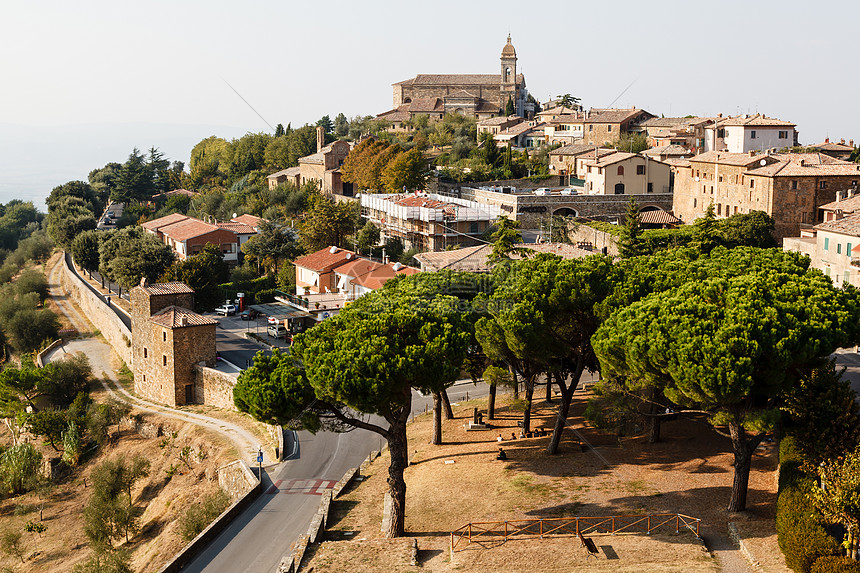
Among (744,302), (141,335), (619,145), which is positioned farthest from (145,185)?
(744,302)

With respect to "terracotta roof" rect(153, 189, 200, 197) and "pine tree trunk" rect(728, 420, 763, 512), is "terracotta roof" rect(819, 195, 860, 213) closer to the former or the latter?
"pine tree trunk" rect(728, 420, 763, 512)

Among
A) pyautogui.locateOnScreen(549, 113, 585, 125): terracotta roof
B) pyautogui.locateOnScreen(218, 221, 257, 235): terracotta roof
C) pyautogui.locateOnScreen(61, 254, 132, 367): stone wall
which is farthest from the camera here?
pyautogui.locateOnScreen(549, 113, 585, 125): terracotta roof

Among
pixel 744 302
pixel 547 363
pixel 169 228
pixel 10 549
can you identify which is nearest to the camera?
pixel 744 302

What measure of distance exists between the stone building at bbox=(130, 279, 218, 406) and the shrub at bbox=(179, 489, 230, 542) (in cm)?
1223

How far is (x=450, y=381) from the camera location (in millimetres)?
21547

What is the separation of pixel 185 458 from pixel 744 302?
76.4 feet

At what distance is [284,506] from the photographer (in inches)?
996

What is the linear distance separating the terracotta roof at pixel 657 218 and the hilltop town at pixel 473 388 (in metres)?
0.26

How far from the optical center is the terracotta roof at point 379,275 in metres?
48.0

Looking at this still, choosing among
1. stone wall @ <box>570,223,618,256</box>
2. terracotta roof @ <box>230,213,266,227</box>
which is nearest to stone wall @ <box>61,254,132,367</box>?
terracotta roof @ <box>230,213,266,227</box>

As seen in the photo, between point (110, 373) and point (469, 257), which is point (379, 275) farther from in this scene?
point (110, 373)

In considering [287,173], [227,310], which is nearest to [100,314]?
[227,310]

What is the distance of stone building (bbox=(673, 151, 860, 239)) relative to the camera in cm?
4769

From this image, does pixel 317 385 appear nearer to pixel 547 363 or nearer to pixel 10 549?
pixel 547 363
